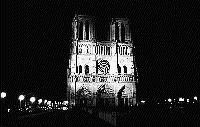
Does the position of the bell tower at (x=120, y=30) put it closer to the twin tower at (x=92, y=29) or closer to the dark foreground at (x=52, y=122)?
the twin tower at (x=92, y=29)

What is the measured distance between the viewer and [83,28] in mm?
61188

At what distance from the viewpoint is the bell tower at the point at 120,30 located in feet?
205

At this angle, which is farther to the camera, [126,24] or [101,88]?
[126,24]

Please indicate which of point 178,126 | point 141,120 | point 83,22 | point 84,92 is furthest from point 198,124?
point 83,22

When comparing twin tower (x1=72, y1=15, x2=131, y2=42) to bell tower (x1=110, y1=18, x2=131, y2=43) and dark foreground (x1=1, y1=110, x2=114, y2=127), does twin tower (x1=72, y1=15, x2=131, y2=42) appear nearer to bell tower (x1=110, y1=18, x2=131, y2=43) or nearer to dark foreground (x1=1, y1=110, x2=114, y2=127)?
bell tower (x1=110, y1=18, x2=131, y2=43)

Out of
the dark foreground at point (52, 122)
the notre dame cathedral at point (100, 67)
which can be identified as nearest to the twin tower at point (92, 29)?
the notre dame cathedral at point (100, 67)

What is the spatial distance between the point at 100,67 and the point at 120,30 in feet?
29.2

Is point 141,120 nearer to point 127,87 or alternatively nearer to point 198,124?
point 198,124

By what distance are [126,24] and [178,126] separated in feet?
161

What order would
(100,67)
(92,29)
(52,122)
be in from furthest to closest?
(92,29), (100,67), (52,122)

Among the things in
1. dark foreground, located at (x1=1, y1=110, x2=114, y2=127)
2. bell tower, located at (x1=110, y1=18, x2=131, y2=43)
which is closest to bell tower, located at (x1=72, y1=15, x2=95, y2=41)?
bell tower, located at (x1=110, y1=18, x2=131, y2=43)

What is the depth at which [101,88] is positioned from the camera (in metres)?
59.4

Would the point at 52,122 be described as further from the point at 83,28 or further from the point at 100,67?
the point at 83,28

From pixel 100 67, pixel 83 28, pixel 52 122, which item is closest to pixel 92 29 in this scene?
pixel 83 28
